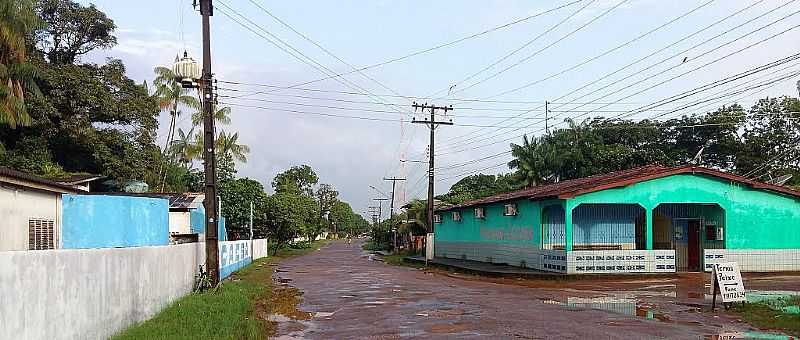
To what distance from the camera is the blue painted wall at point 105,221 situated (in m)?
21.8

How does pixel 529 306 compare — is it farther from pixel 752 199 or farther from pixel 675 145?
pixel 675 145

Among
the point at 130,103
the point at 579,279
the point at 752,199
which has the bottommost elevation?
the point at 579,279

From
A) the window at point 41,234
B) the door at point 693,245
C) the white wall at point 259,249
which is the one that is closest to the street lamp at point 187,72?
the window at point 41,234

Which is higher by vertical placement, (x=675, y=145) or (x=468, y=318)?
(x=675, y=145)


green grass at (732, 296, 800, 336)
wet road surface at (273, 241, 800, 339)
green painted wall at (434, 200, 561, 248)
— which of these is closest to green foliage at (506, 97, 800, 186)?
green painted wall at (434, 200, 561, 248)

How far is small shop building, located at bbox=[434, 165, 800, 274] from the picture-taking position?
27.0 m

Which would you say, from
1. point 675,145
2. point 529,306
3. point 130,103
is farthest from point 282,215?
point 529,306

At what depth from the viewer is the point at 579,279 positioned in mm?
26031

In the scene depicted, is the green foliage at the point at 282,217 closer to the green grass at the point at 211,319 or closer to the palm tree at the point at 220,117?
the palm tree at the point at 220,117

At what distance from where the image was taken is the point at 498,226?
3519 centimetres

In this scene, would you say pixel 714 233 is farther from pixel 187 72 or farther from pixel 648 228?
pixel 187 72

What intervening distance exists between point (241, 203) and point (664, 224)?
3146 centimetres

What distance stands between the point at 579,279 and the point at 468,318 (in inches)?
460

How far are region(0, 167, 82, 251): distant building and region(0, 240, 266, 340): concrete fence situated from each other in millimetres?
3800
